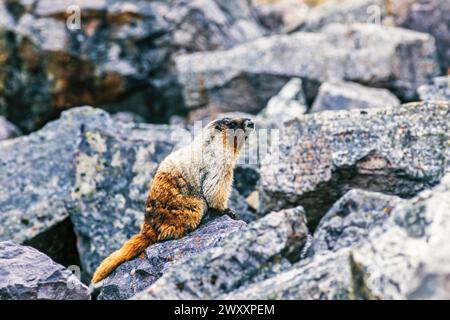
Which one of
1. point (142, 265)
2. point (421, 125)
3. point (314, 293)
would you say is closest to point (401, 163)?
point (421, 125)

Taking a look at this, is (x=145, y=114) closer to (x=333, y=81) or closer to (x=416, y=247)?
(x=333, y=81)

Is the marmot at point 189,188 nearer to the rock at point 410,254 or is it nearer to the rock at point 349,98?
the rock at point 410,254

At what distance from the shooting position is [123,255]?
8500 mm

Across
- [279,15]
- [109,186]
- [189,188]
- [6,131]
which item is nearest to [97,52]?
[6,131]

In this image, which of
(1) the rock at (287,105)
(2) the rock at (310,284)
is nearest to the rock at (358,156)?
(1) the rock at (287,105)

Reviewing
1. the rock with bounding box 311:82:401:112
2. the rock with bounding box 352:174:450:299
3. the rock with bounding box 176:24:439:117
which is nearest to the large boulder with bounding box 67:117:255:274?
the rock with bounding box 311:82:401:112

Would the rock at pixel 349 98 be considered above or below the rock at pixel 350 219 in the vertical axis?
above

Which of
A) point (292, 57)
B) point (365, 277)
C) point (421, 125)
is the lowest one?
point (365, 277)

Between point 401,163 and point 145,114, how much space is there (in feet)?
34.8

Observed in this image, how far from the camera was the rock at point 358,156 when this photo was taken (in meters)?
9.55

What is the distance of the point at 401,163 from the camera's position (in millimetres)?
9562

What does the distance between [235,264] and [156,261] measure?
8.09 feet

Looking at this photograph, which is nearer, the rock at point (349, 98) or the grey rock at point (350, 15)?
the rock at point (349, 98)

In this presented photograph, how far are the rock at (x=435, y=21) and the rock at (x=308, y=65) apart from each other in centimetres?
145
